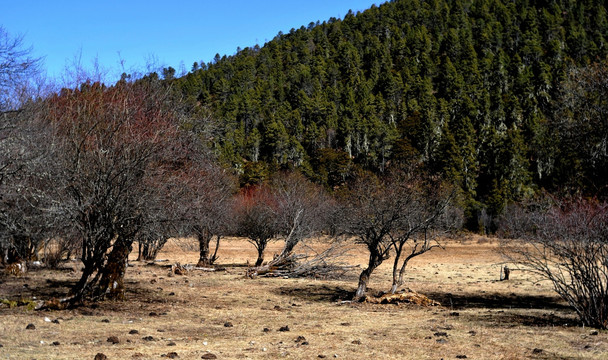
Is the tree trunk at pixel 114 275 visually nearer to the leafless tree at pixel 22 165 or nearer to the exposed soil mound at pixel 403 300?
the leafless tree at pixel 22 165

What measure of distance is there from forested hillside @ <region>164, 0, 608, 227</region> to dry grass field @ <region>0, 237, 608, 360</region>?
3943cm

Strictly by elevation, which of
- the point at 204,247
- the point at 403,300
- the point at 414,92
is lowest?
the point at 403,300

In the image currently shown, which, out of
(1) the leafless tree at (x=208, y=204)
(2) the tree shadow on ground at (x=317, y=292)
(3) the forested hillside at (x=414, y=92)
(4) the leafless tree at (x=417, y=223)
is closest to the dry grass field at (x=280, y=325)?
(2) the tree shadow on ground at (x=317, y=292)

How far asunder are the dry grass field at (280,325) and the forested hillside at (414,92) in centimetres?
3943

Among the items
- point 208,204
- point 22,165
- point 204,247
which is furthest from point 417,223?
point 22,165

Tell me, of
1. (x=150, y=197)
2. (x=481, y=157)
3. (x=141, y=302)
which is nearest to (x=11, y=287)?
(x=141, y=302)

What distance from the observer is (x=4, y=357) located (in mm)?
6984

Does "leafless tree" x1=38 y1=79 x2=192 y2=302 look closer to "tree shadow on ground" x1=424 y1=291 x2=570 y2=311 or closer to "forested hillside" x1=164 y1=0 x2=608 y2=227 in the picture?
"tree shadow on ground" x1=424 y1=291 x2=570 y2=311

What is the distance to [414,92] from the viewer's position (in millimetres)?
130500

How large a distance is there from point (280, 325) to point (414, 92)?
12458cm

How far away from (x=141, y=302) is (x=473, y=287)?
46.8 ft

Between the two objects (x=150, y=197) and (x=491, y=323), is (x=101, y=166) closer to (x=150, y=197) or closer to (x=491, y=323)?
(x=150, y=197)

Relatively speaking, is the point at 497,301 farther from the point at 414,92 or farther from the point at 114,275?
the point at 414,92

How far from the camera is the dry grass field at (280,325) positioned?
28.1 feet
